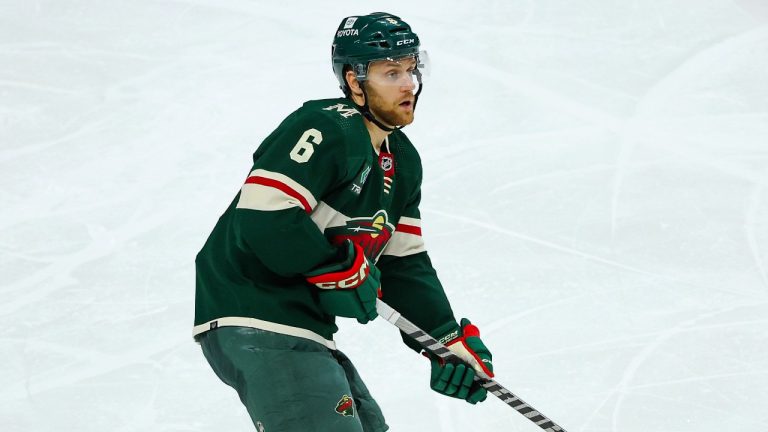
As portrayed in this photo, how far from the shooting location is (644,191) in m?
5.39

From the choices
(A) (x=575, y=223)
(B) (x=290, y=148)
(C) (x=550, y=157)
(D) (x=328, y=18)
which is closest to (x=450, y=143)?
(C) (x=550, y=157)

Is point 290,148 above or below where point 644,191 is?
above

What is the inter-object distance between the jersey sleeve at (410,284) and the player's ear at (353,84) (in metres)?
0.34

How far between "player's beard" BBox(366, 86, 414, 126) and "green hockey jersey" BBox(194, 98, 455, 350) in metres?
0.07

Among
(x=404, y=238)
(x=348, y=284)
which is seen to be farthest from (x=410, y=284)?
(x=348, y=284)

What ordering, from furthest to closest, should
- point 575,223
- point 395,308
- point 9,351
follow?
point 575,223
point 9,351
point 395,308

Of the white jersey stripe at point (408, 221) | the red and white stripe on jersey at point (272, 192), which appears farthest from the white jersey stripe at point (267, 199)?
the white jersey stripe at point (408, 221)

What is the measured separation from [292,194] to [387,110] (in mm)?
371

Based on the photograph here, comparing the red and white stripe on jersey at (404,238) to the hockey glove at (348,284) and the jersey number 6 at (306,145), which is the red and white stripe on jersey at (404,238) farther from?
the jersey number 6 at (306,145)

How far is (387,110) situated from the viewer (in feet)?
9.54

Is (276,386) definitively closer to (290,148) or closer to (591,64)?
(290,148)

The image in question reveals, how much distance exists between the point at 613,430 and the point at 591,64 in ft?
10.5

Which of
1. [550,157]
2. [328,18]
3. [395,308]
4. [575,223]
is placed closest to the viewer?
[395,308]

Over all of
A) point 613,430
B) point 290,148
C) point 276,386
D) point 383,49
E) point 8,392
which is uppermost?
point 383,49
